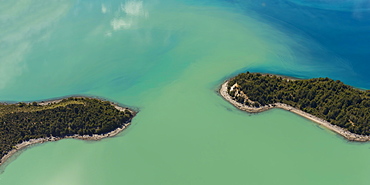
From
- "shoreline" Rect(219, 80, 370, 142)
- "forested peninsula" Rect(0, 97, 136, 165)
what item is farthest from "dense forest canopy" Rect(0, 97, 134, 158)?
"shoreline" Rect(219, 80, 370, 142)

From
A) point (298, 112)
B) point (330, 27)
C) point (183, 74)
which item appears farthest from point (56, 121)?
point (330, 27)

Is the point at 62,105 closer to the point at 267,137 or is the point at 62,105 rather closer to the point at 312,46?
the point at 267,137

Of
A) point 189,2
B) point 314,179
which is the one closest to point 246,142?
point 314,179

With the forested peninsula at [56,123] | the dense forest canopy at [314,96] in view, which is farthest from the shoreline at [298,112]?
the forested peninsula at [56,123]

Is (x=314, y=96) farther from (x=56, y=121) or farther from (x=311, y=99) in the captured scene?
(x=56, y=121)

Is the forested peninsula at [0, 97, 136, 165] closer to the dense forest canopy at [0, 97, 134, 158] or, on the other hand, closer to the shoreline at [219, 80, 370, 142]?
the dense forest canopy at [0, 97, 134, 158]

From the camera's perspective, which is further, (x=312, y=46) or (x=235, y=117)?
(x=312, y=46)
